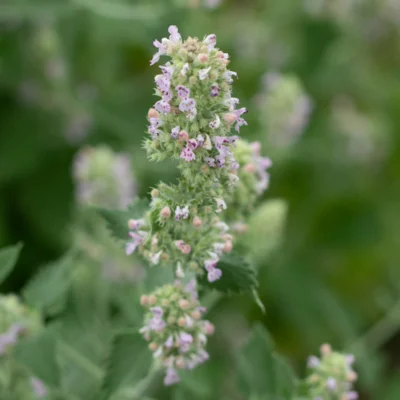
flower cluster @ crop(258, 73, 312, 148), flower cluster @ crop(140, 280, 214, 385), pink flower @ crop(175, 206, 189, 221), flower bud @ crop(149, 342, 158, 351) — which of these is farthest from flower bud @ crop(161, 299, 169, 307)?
flower cluster @ crop(258, 73, 312, 148)

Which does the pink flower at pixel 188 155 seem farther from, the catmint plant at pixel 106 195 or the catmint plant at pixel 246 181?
the catmint plant at pixel 106 195

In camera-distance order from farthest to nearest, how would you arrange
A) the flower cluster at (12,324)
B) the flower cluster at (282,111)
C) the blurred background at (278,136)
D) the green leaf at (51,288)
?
the blurred background at (278,136)
the flower cluster at (282,111)
the green leaf at (51,288)
the flower cluster at (12,324)

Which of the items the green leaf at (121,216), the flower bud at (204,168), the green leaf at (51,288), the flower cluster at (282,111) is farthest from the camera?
the flower cluster at (282,111)

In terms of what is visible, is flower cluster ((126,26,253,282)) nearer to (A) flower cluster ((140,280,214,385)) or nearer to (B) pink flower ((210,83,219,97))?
(B) pink flower ((210,83,219,97))

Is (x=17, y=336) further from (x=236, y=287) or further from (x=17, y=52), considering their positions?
(x=17, y=52)

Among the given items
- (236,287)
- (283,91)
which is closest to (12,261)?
(236,287)

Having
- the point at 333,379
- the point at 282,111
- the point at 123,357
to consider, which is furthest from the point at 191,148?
the point at 282,111

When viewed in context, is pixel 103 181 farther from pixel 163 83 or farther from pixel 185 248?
pixel 163 83

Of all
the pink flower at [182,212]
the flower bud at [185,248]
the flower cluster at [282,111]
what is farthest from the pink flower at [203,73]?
the flower cluster at [282,111]

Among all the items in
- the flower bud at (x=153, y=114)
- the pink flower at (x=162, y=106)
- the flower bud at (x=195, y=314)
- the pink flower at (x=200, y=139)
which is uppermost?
the pink flower at (x=162, y=106)
